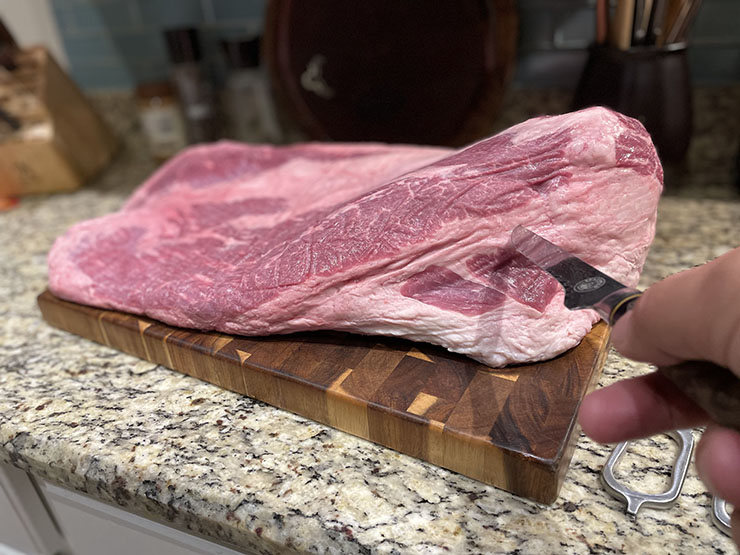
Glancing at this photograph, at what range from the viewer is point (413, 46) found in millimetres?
1260

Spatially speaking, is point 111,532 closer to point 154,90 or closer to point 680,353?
point 680,353

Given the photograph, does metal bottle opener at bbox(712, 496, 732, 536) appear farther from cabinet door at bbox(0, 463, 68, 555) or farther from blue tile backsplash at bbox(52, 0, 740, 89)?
blue tile backsplash at bbox(52, 0, 740, 89)

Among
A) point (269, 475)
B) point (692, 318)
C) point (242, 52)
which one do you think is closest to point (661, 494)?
point (692, 318)

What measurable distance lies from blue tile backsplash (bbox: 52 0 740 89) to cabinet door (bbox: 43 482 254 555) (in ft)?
3.94

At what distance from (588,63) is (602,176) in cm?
56

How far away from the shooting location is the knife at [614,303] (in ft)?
1.30

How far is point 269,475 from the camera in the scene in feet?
2.02

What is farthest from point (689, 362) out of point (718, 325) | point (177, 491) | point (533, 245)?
point (177, 491)

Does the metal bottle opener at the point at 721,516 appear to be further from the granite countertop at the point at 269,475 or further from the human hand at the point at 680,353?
the human hand at the point at 680,353

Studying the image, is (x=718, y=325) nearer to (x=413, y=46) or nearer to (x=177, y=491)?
(x=177, y=491)

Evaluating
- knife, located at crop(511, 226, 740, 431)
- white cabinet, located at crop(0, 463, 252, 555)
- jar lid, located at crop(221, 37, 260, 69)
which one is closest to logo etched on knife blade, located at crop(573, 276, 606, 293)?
knife, located at crop(511, 226, 740, 431)

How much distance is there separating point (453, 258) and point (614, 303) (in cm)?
23

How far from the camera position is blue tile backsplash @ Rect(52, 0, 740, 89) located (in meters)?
1.19

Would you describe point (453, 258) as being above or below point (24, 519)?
above
